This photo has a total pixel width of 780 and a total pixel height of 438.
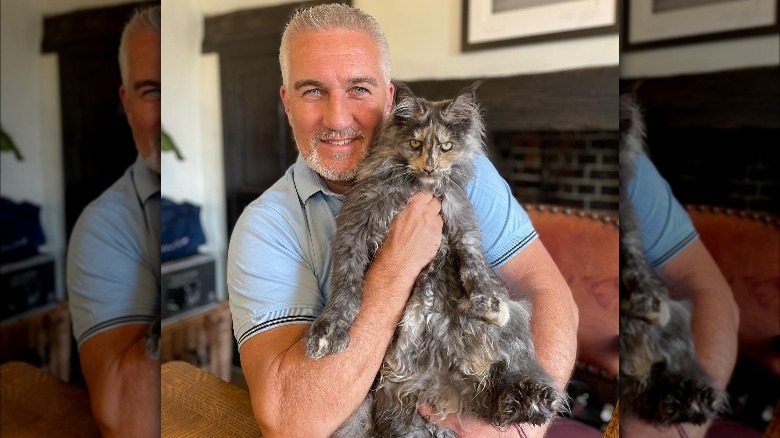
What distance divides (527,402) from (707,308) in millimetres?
515

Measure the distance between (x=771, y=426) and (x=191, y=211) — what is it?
5.20 ft

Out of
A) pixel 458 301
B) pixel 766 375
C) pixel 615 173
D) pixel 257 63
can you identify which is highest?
pixel 257 63

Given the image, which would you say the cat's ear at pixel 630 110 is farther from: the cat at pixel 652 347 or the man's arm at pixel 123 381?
the man's arm at pixel 123 381

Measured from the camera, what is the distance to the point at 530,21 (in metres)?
1.33

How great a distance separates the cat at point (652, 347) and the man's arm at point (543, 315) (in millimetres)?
188

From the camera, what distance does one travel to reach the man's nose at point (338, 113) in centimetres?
131

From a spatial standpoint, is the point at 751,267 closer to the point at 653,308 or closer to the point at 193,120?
the point at 653,308

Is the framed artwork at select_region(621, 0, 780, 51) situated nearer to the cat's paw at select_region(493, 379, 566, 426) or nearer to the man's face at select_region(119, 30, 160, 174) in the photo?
the cat's paw at select_region(493, 379, 566, 426)

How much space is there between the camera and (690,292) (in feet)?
4.60

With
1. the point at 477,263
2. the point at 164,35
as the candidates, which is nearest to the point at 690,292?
the point at 477,263

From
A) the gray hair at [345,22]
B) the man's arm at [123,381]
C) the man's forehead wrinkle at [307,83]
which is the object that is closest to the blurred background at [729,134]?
the gray hair at [345,22]

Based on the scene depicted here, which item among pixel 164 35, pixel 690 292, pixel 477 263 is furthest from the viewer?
pixel 164 35

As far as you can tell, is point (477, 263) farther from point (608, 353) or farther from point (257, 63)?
point (257, 63)

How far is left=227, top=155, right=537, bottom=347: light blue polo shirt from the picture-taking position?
133cm
